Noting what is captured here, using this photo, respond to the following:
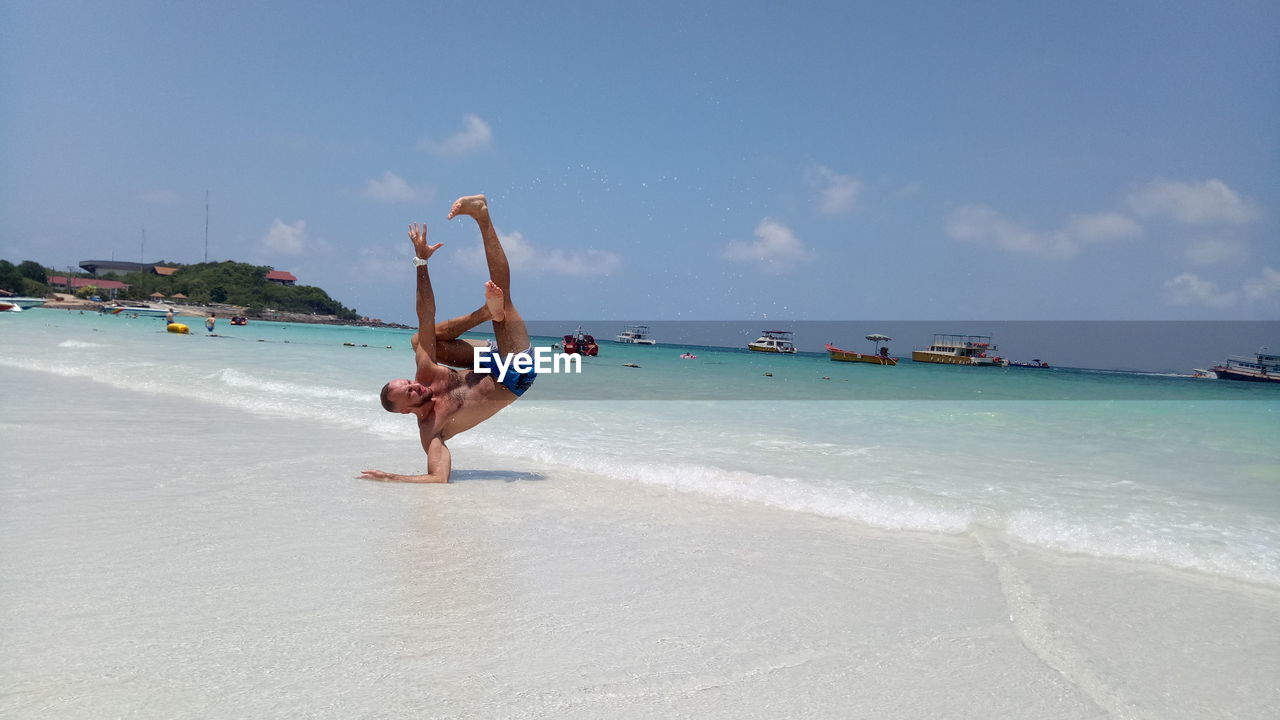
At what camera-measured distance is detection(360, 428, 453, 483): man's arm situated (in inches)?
258

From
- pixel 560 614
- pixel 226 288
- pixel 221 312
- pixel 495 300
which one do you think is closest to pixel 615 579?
pixel 560 614

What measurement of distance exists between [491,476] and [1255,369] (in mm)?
87214

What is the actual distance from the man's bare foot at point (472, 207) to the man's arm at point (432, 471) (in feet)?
6.27

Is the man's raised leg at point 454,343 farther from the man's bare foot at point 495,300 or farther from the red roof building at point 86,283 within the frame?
the red roof building at point 86,283

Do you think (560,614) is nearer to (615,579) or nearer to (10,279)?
(615,579)

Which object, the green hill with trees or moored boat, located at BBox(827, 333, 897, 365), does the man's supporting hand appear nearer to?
moored boat, located at BBox(827, 333, 897, 365)

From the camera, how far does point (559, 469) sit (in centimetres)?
778

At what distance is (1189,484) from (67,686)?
973 cm

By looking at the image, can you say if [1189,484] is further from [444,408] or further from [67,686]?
[67,686]

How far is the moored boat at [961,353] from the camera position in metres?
80.0

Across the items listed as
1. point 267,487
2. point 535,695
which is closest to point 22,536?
point 267,487

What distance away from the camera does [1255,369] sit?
71562 mm

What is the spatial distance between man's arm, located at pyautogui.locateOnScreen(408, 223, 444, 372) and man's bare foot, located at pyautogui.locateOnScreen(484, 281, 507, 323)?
1.67 feet

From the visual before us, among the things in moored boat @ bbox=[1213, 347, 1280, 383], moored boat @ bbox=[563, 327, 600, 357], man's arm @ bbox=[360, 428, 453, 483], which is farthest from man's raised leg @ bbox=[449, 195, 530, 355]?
moored boat @ bbox=[1213, 347, 1280, 383]
